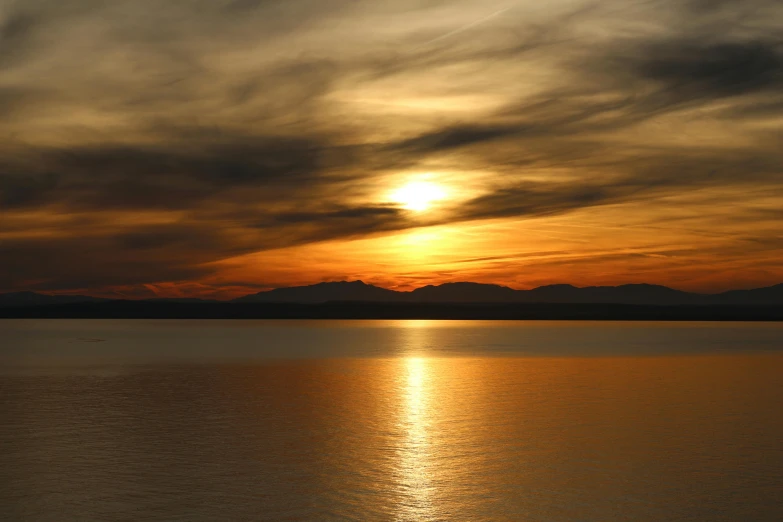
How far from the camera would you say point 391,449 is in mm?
24375

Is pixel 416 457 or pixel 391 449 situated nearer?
pixel 416 457

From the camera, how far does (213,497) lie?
18469mm

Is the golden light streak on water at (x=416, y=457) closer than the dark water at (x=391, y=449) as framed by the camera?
Yes

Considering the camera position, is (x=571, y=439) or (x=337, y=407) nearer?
(x=571, y=439)

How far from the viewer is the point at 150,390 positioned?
136 feet

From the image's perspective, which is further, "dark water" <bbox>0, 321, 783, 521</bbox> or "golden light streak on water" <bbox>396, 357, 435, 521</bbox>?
"dark water" <bbox>0, 321, 783, 521</bbox>

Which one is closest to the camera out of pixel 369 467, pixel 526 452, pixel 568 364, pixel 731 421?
pixel 369 467

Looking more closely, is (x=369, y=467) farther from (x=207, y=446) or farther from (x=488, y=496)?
(x=207, y=446)

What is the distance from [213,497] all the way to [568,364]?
47019 millimetres

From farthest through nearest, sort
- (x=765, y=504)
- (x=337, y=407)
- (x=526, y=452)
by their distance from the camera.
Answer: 1. (x=337, y=407)
2. (x=526, y=452)
3. (x=765, y=504)

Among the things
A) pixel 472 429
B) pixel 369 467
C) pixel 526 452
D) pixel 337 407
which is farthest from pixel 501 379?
pixel 369 467

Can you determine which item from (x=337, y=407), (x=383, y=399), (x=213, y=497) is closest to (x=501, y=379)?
(x=383, y=399)

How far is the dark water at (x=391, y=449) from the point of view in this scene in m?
17.9

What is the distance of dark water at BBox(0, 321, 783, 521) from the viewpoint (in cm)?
1788
